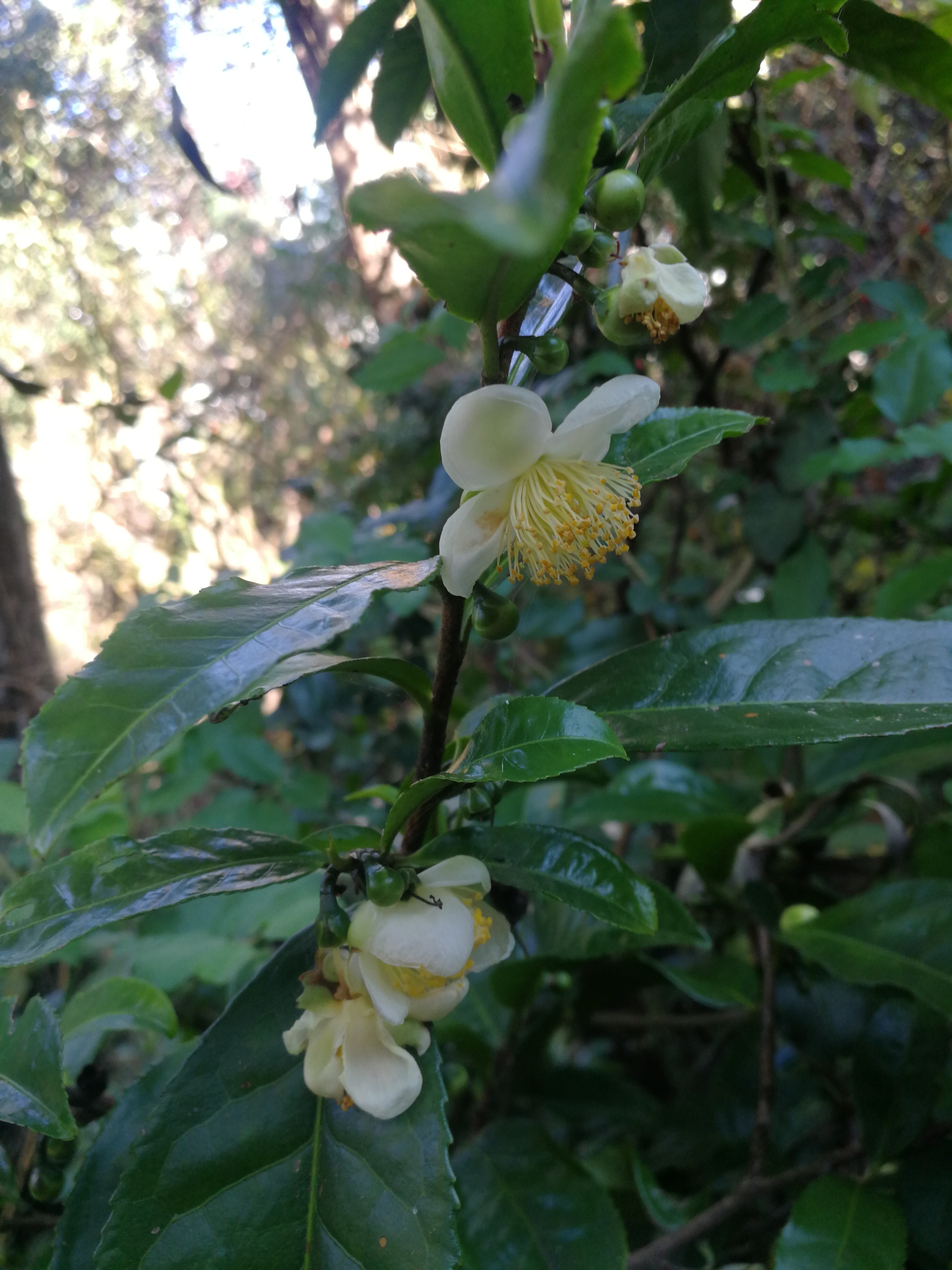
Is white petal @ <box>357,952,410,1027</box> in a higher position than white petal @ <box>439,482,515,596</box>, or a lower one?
lower

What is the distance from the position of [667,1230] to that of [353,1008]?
57 cm

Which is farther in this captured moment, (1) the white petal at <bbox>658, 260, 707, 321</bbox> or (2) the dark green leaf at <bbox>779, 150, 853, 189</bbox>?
(2) the dark green leaf at <bbox>779, 150, 853, 189</bbox>

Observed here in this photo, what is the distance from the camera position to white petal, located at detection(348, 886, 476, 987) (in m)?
0.47

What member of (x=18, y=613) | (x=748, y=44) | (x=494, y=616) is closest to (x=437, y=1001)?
(x=494, y=616)

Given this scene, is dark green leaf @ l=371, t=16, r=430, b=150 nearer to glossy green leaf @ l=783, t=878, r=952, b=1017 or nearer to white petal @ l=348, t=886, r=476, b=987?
white petal @ l=348, t=886, r=476, b=987

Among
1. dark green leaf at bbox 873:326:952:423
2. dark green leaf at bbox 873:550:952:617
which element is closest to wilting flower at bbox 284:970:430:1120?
dark green leaf at bbox 873:550:952:617

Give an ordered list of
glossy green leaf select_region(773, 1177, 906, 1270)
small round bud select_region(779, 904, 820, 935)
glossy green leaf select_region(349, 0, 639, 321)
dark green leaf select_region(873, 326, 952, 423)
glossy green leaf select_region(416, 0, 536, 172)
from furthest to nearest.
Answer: dark green leaf select_region(873, 326, 952, 423) < small round bud select_region(779, 904, 820, 935) < glossy green leaf select_region(773, 1177, 906, 1270) < glossy green leaf select_region(416, 0, 536, 172) < glossy green leaf select_region(349, 0, 639, 321)

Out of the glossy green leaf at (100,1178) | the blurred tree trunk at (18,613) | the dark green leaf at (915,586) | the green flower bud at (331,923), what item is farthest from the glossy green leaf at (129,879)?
the blurred tree trunk at (18,613)

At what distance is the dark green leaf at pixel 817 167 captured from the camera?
1.08 metres

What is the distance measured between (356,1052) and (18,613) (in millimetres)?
2127

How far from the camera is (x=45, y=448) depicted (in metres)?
5.65

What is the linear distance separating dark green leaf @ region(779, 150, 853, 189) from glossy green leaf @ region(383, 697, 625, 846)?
3.36ft

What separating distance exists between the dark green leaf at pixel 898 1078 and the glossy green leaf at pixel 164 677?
28.6 inches

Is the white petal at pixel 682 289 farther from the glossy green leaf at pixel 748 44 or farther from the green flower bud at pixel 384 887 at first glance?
the green flower bud at pixel 384 887
